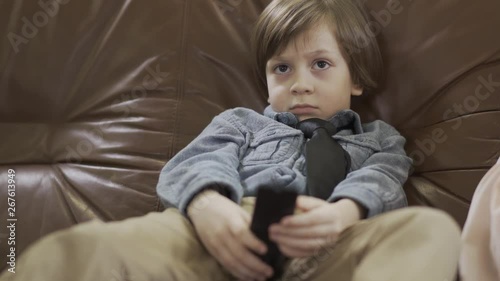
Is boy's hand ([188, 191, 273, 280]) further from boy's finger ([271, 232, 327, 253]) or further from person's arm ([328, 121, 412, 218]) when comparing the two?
person's arm ([328, 121, 412, 218])

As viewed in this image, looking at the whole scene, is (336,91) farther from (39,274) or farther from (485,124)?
(39,274)

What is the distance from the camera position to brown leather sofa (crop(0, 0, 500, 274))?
45.2 inches

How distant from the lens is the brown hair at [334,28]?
1166 mm

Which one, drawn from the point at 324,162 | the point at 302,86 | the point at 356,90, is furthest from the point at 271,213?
the point at 356,90

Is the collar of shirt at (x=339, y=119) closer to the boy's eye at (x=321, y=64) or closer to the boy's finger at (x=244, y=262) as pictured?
the boy's eye at (x=321, y=64)

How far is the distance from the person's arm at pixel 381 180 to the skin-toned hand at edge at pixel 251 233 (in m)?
0.02

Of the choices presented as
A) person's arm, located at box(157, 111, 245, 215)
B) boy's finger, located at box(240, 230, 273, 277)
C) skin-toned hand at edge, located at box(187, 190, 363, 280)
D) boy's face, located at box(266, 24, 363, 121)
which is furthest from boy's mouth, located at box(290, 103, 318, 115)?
boy's finger, located at box(240, 230, 273, 277)

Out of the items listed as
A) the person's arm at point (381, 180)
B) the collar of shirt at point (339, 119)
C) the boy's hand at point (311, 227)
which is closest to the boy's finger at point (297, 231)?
the boy's hand at point (311, 227)

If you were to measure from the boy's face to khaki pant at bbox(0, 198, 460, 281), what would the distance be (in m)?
0.34

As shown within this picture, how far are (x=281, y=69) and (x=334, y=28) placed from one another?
0.42 ft

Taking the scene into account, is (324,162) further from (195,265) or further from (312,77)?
(195,265)

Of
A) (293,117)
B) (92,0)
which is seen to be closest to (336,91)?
(293,117)

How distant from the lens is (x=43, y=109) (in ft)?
4.34

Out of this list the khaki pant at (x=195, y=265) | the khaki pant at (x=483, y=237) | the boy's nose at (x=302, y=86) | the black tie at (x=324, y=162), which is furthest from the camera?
the boy's nose at (x=302, y=86)
